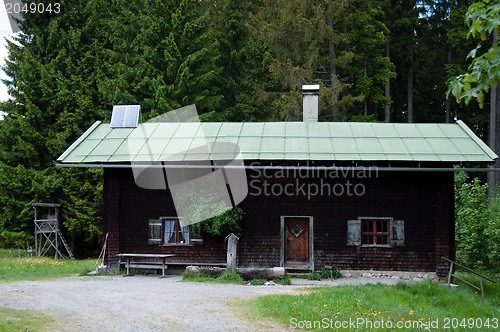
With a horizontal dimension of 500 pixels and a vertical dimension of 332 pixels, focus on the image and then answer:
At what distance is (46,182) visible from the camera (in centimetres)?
2619

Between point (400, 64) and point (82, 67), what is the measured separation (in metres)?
19.2

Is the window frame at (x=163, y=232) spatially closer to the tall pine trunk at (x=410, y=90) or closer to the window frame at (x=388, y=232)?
the window frame at (x=388, y=232)

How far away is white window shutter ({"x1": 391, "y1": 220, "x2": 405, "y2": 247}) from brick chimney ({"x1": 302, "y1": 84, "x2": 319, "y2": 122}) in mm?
4558

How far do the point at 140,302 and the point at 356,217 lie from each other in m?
7.74

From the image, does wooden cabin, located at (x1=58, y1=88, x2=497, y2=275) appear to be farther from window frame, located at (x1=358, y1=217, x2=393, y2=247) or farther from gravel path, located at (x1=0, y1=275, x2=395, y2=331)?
gravel path, located at (x1=0, y1=275, x2=395, y2=331)

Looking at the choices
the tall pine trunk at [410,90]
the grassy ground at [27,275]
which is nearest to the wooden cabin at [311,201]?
the grassy ground at [27,275]

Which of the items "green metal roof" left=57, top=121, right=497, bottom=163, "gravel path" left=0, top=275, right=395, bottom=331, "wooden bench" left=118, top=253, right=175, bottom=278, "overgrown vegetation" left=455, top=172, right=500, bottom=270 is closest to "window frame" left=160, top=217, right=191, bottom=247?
"wooden bench" left=118, top=253, right=175, bottom=278

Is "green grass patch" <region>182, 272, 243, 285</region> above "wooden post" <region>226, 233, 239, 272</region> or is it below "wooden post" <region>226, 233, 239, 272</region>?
below

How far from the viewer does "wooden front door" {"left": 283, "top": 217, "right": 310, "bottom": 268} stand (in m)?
17.4

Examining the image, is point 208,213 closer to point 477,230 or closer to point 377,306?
point 377,306

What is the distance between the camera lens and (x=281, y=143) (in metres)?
17.6

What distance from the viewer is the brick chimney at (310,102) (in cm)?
1898

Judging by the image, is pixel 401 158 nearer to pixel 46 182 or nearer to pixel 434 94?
pixel 46 182

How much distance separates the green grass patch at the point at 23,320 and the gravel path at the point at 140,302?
0.73ft
